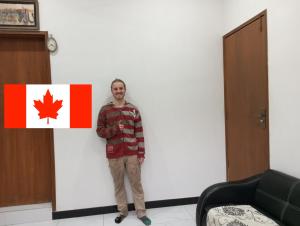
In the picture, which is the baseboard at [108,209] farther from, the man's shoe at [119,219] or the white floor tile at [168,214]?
the man's shoe at [119,219]

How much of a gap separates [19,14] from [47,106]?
40.9 inches

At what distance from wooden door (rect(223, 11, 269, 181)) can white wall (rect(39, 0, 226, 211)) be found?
0.53 ft

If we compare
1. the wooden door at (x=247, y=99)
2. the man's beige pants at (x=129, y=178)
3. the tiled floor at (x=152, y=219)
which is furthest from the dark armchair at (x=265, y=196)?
the man's beige pants at (x=129, y=178)

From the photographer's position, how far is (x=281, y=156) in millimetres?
2154

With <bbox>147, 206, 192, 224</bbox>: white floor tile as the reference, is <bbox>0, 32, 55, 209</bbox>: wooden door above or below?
above

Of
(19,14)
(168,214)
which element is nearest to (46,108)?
(19,14)

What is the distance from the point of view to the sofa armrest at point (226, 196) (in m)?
2.08

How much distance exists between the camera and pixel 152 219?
2.74 m

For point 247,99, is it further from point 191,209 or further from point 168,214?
point 168,214

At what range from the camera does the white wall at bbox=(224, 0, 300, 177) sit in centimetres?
196

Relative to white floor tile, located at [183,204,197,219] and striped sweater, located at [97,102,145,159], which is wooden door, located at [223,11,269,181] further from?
striped sweater, located at [97,102,145,159]


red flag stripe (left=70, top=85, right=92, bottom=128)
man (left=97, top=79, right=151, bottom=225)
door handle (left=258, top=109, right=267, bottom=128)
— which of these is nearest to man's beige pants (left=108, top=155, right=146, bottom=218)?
man (left=97, top=79, right=151, bottom=225)

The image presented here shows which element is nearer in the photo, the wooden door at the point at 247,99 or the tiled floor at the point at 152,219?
the wooden door at the point at 247,99

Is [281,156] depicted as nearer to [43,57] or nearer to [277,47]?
[277,47]
